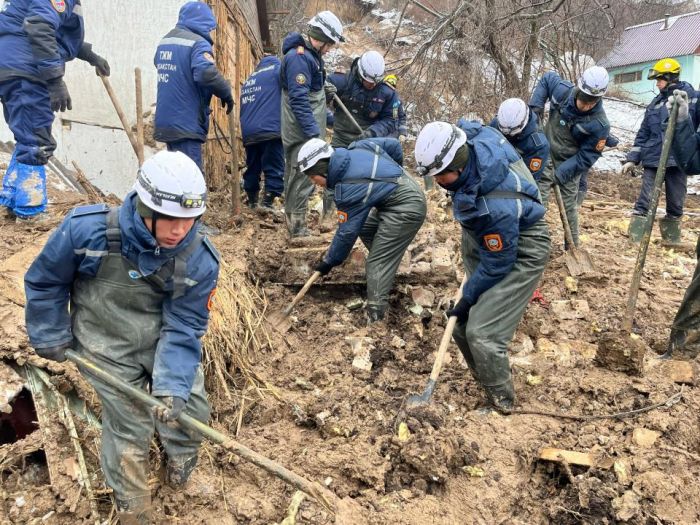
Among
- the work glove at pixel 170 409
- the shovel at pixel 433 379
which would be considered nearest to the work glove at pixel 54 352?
the work glove at pixel 170 409

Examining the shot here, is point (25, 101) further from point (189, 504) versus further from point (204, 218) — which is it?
point (189, 504)

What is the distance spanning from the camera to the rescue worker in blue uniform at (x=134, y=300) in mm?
2271

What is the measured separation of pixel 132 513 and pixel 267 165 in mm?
4160

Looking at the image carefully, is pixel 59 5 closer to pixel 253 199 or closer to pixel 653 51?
pixel 253 199

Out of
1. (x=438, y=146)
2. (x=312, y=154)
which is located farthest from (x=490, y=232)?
(x=312, y=154)

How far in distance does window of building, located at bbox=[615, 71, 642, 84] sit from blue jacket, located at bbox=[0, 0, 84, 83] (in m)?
27.8

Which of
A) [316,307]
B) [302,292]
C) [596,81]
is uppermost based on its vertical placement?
[596,81]

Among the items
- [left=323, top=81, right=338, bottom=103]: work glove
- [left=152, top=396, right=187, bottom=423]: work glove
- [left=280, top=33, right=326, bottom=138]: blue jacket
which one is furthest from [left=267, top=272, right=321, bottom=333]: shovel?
[left=323, top=81, right=338, bottom=103]: work glove

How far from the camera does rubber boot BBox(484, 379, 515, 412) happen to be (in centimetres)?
365

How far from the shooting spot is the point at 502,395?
3674 millimetres

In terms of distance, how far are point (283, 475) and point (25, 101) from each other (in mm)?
3431

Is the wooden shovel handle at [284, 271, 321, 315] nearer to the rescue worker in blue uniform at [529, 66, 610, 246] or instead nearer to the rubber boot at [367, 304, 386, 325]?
the rubber boot at [367, 304, 386, 325]

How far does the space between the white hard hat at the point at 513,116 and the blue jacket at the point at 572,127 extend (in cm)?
90

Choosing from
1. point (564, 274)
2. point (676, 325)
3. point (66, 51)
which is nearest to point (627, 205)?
point (564, 274)
